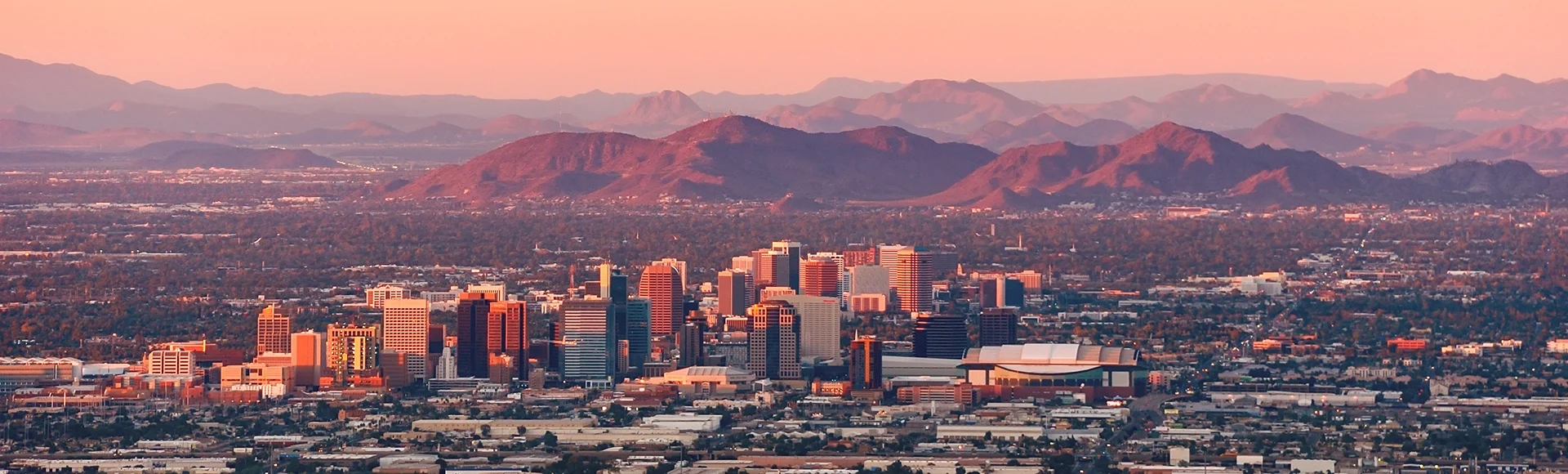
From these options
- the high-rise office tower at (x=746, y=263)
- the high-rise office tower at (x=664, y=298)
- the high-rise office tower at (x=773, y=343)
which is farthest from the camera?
the high-rise office tower at (x=746, y=263)

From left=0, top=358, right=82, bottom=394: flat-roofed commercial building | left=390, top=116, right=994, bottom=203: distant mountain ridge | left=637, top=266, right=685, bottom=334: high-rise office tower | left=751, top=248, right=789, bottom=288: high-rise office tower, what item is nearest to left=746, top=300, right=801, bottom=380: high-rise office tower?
left=637, top=266, right=685, bottom=334: high-rise office tower

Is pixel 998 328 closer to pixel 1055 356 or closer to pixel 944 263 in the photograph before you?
pixel 1055 356

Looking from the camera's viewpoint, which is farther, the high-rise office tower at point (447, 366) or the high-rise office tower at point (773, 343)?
the high-rise office tower at point (773, 343)

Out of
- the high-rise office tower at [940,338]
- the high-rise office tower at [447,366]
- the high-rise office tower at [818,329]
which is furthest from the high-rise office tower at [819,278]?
the high-rise office tower at [447,366]

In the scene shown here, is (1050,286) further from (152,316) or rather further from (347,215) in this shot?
(347,215)

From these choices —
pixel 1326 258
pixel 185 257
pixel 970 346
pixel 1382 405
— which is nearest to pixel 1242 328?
pixel 970 346

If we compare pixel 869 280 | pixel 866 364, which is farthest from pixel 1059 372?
pixel 869 280

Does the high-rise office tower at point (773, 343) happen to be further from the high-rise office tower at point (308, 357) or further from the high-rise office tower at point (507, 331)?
the high-rise office tower at point (308, 357)
